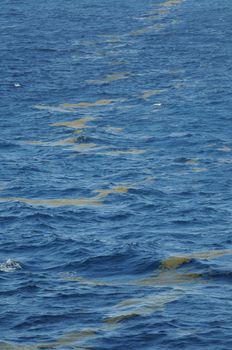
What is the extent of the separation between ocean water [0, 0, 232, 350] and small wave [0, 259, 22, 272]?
0.33 ft

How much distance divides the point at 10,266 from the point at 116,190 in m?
13.7

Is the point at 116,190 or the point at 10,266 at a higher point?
the point at 10,266

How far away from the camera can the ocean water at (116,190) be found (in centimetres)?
3650

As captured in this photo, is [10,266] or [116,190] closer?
[10,266]

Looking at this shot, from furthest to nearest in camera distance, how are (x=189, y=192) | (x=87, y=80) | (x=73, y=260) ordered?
(x=87, y=80) → (x=189, y=192) → (x=73, y=260)

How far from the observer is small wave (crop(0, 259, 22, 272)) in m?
42.1

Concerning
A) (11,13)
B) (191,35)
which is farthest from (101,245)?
(11,13)

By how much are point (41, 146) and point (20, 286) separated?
2655 centimetres

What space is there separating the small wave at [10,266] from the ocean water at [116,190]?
10cm

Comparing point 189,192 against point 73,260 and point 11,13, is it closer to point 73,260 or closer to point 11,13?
point 73,260

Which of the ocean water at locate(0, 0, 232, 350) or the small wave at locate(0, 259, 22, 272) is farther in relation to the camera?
the small wave at locate(0, 259, 22, 272)

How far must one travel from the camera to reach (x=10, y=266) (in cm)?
4244

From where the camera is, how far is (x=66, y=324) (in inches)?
1420

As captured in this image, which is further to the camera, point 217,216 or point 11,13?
point 11,13
